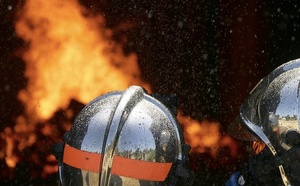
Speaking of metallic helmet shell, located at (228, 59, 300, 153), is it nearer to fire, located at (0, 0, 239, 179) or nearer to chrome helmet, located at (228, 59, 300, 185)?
chrome helmet, located at (228, 59, 300, 185)

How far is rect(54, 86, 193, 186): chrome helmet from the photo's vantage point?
11.7 ft

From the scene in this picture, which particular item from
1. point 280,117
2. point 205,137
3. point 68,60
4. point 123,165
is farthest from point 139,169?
point 205,137

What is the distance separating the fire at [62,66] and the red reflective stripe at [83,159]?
162 inches

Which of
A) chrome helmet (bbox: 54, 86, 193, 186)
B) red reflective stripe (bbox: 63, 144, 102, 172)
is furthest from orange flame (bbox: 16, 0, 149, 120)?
red reflective stripe (bbox: 63, 144, 102, 172)

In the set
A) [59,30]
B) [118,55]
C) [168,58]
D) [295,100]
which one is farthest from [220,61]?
[295,100]

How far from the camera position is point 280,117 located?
140 inches

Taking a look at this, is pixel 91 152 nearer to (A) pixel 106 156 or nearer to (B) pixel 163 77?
(A) pixel 106 156

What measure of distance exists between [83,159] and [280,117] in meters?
1.31

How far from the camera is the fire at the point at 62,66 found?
7754 mm

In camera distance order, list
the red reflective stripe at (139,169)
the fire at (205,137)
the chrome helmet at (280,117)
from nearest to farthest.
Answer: the chrome helmet at (280,117) → the red reflective stripe at (139,169) → the fire at (205,137)

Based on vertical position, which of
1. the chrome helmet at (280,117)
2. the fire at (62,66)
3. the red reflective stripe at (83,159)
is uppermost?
Answer: the fire at (62,66)

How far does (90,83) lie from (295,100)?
15.5ft

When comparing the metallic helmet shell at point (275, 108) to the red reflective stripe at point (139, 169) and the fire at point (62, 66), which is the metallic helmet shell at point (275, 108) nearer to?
the red reflective stripe at point (139, 169)

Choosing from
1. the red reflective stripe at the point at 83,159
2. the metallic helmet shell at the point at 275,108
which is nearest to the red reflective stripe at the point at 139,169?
the red reflective stripe at the point at 83,159
